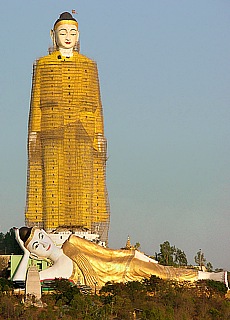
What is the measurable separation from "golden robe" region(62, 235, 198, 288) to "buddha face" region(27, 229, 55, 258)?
1.12m

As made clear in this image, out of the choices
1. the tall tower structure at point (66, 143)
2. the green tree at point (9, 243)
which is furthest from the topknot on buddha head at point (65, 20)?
the green tree at point (9, 243)

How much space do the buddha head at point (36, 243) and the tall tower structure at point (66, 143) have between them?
265 inches

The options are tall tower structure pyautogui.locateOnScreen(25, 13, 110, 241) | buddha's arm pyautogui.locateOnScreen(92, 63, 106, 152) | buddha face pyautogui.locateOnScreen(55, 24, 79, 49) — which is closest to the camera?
tall tower structure pyautogui.locateOnScreen(25, 13, 110, 241)

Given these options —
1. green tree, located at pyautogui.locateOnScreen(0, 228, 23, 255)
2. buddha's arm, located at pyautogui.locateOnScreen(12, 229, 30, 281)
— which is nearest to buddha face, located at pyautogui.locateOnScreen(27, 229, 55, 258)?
buddha's arm, located at pyautogui.locateOnScreen(12, 229, 30, 281)

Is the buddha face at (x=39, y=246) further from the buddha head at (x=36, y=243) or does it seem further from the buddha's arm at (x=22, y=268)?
the buddha's arm at (x=22, y=268)

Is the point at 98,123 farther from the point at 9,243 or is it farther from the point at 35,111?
the point at 9,243

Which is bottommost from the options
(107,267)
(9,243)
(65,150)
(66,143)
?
(107,267)

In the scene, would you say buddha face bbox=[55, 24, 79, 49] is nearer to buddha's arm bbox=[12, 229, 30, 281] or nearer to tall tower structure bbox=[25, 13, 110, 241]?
tall tower structure bbox=[25, 13, 110, 241]

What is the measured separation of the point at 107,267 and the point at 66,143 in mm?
10350

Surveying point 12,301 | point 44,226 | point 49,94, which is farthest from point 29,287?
point 49,94

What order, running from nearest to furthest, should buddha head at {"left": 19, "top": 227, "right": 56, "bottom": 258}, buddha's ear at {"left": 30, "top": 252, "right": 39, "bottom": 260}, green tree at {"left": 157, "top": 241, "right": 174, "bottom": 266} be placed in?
1. buddha head at {"left": 19, "top": 227, "right": 56, "bottom": 258}
2. buddha's ear at {"left": 30, "top": 252, "right": 39, "bottom": 260}
3. green tree at {"left": 157, "top": 241, "right": 174, "bottom": 266}

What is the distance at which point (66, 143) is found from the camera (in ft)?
212

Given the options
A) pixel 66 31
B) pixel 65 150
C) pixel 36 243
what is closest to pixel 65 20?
pixel 66 31

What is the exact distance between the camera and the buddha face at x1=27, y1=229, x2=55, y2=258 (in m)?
56.3
